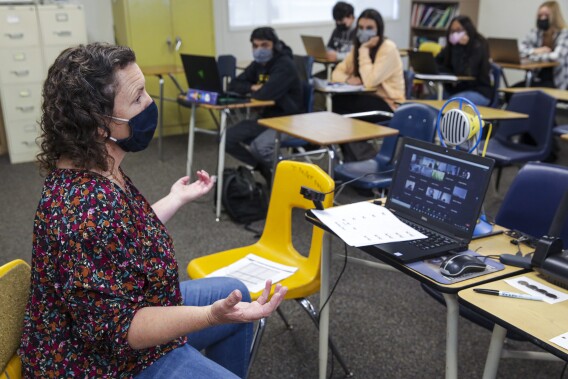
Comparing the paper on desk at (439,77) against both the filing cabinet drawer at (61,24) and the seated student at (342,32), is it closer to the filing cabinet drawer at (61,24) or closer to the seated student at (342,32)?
the seated student at (342,32)

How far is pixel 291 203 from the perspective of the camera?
2057 mm

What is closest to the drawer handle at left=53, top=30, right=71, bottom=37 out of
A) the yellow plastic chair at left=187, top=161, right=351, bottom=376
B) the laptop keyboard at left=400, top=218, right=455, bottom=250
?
the yellow plastic chair at left=187, top=161, right=351, bottom=376

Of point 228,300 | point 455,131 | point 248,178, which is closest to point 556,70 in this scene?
point 248,178

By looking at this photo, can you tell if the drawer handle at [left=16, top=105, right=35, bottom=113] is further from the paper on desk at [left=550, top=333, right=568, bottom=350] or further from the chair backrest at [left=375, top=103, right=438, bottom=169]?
the paper on desk at [left=550, top=333, right=568, bottom=350]

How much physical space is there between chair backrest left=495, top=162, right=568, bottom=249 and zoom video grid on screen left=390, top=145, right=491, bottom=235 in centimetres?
48

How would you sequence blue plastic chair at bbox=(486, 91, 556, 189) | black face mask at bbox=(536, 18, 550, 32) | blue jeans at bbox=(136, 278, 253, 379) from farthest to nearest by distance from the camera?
black face mask at bbox=(536, 18, 550, 32), blue plastic chair at bbox=(486, 91, 556, 189), blue jeans at bbox=(136, 278, 253, 379)

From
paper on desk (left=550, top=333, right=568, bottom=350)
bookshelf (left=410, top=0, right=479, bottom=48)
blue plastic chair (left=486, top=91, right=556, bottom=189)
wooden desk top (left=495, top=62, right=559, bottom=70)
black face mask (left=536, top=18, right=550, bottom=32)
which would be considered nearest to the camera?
paper on desk (left=550, top=333, right=568, bottom=350)

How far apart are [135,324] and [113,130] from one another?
17.4 inches

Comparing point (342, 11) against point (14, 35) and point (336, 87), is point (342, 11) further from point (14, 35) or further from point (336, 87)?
point (14, 35)

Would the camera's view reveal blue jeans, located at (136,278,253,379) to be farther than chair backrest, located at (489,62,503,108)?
No

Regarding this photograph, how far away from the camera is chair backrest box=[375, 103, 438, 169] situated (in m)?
2.98

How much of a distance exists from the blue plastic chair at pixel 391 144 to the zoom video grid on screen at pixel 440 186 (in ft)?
3.90

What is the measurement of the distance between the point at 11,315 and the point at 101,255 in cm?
33

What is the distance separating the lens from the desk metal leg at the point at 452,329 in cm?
132
